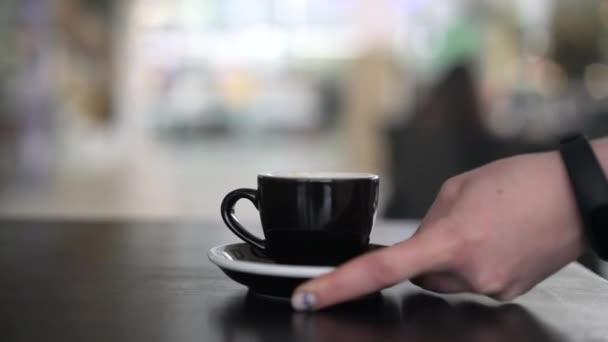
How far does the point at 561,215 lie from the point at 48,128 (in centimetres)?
546

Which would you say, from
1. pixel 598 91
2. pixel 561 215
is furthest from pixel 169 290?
pixel 598 91

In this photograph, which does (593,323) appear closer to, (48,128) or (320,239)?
(320,239)

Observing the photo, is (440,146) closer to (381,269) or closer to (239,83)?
(381,269)

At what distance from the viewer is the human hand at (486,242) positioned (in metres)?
0.47

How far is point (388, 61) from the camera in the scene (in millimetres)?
6344

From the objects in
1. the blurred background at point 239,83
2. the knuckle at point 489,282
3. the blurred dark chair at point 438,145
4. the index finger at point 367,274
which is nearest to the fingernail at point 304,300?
the index finger at point 367,274

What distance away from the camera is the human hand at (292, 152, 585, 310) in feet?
1.55

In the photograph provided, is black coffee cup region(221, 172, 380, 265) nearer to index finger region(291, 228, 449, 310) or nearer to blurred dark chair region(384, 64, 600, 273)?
index finger region(291, 228, 449, 310)

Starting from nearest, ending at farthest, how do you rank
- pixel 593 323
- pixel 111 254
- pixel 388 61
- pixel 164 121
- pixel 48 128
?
pixel 593 323 < pixel 111 254 < pixel 48 128 < pixel 388 61 < pixel 164 121

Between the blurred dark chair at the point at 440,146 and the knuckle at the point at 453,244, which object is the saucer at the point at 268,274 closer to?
the knuckle at the point at 453,244

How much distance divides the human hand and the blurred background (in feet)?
12.9

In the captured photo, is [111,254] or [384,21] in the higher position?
[384,21]

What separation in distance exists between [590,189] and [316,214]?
0.57 feet

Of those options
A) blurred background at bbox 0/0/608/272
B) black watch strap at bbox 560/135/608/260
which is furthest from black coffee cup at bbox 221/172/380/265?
blurred background at bbox 0/0/608/272
